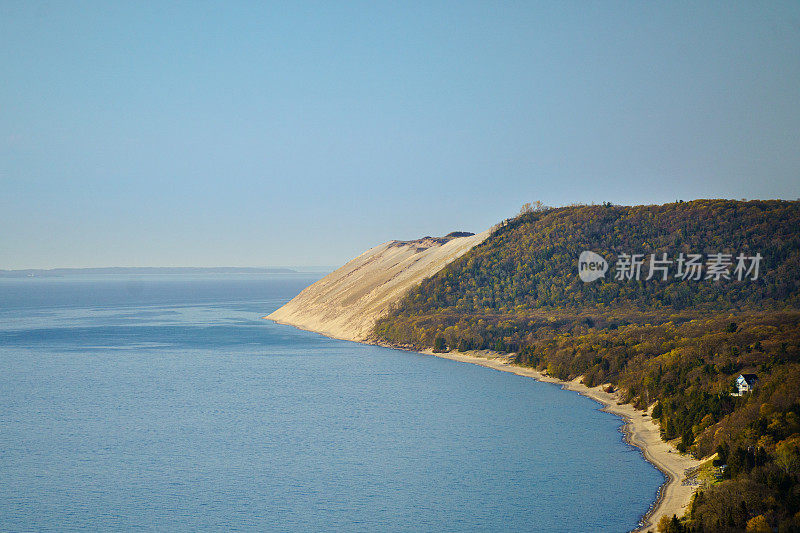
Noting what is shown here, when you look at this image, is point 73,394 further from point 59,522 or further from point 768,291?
point 768,291

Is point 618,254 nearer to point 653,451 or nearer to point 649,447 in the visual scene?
point 649,447

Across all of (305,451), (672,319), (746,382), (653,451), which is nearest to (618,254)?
(672,319)

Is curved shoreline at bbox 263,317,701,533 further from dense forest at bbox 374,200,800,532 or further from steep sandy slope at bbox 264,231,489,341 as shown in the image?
steep sandy slope at bbox 264,231,489,341

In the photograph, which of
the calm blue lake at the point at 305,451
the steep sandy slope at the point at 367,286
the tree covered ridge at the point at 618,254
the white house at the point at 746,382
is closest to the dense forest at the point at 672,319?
the tree covered ridge at the point at 618,254

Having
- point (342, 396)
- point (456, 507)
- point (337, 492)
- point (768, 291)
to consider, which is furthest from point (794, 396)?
point (768, 291)

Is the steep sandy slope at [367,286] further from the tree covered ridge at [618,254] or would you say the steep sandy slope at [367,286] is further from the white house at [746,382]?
the white house at [746,382]

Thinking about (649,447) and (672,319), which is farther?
(672,319)

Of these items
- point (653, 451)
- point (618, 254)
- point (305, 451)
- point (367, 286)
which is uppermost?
point (618, 254)
